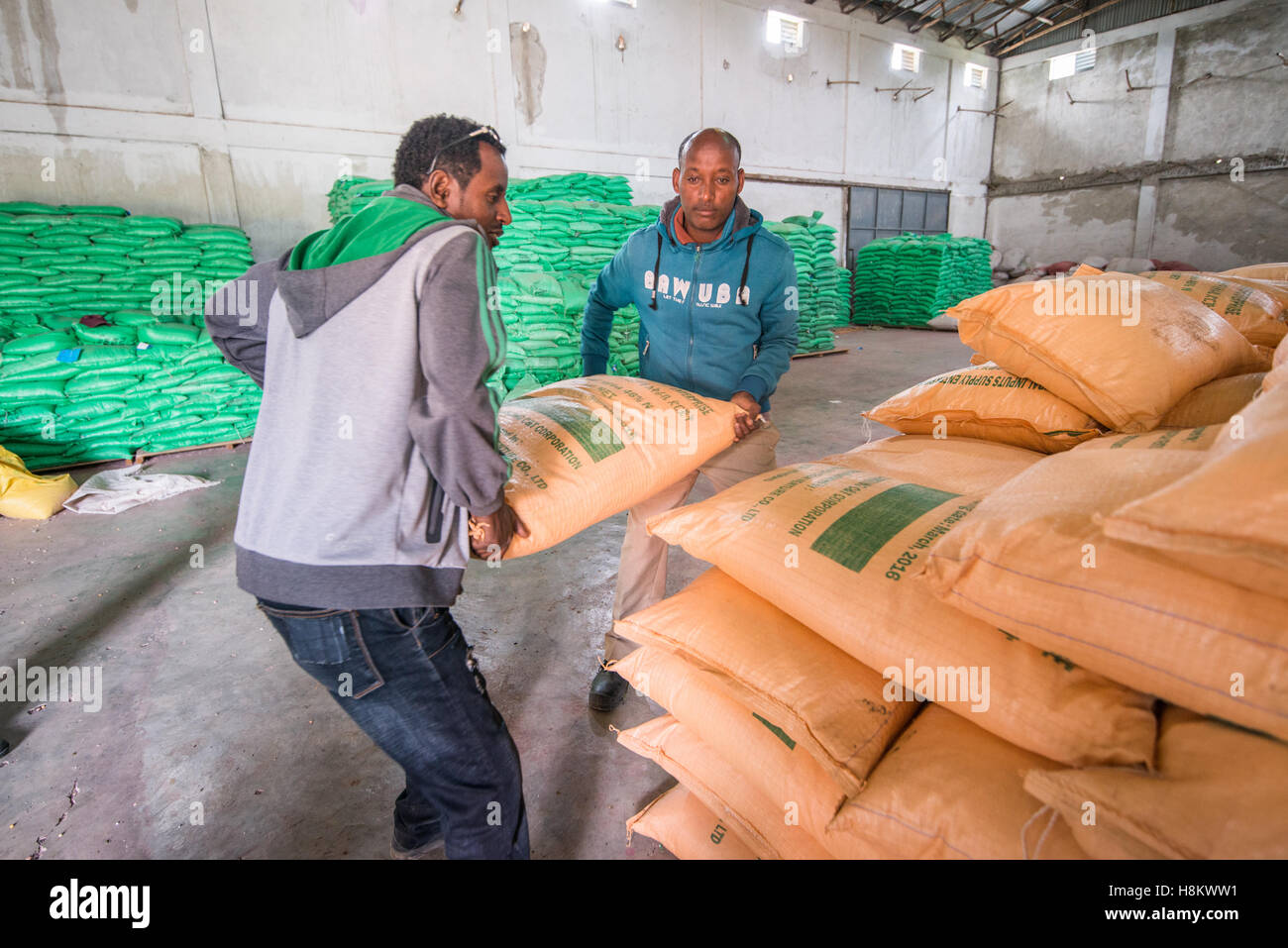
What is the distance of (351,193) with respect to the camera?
547 cm

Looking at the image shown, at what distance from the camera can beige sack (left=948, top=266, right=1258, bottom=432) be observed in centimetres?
143

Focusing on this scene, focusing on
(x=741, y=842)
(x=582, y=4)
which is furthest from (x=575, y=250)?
(x=741, y=842)

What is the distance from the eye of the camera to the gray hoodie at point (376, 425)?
898 millimetres

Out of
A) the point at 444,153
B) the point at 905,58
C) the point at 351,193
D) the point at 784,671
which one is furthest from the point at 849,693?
the point at 905,58

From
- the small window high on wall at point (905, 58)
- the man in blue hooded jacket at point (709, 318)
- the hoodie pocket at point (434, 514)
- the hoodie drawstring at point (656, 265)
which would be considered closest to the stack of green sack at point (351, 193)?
the hoodie drawstring at point (656, 265)

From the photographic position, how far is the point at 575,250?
5684mm

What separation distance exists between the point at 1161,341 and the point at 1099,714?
1.06 metres

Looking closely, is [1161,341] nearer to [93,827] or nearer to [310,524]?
[310,524]

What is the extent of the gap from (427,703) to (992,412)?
62.0 inches

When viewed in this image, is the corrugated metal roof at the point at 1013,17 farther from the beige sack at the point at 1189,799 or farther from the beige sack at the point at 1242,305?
the beige sack at the point at 1189,799

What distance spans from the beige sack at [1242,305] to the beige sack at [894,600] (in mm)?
1180

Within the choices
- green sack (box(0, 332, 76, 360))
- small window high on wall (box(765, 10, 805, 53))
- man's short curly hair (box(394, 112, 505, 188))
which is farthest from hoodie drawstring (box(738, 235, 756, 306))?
small window high on wall (box(765, 10, 805, 53))

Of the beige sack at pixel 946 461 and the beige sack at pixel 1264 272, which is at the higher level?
the beige sack at pixel 1264 272

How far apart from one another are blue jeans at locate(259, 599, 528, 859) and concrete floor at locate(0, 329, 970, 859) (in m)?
0.45
